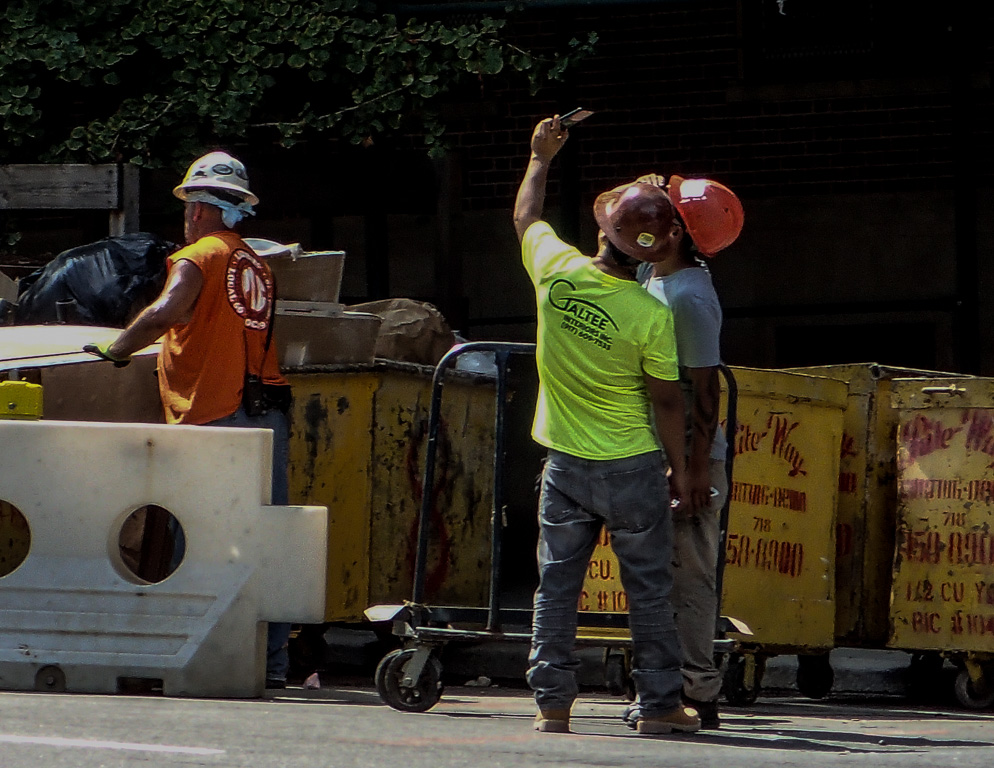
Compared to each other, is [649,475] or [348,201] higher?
[348,201]

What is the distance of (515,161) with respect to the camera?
12.3 metres

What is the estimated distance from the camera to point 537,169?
18.8ft

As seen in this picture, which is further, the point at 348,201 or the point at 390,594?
the point at 348,201

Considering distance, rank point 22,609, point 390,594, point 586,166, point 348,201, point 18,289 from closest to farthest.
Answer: point 22,609
point 390,594
point 18,289
point 348,201
point 586,166

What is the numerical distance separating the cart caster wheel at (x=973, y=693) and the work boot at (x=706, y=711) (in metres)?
1.82

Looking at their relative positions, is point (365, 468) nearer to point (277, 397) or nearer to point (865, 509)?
point (277, 397)

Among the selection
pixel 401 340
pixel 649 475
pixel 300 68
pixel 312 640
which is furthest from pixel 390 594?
pixel 300 68

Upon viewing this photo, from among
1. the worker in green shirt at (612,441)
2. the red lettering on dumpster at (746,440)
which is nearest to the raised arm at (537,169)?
the worker in green shirt at (612,441)

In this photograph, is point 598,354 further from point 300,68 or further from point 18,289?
point 300,68

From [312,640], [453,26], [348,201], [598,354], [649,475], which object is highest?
[453,26]

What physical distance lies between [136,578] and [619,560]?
1813 millimetres

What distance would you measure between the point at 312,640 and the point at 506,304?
4869 mm

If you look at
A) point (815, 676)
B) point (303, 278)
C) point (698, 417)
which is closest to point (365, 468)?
point (303, 278)

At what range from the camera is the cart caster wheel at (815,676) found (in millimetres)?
7711
